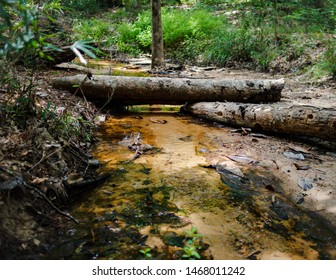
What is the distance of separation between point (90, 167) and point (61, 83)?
2.61 m

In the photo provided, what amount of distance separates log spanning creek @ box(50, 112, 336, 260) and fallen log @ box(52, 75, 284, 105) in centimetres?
142

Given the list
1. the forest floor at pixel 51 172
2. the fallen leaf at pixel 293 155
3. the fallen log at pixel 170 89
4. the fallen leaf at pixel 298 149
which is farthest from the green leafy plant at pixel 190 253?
the fallen log at pixel 170 89

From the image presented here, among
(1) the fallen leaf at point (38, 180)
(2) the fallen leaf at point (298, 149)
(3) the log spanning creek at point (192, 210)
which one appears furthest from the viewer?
(2) the fallen leaf at point (298, 149)

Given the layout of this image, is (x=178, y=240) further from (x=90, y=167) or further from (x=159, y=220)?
(x=90, y=167)

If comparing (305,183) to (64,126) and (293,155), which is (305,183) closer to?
(293,155)

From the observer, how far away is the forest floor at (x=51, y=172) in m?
1.87

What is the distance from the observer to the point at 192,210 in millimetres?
2416

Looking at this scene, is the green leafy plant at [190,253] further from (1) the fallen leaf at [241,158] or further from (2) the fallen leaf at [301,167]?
(2) the fallen leaf at [301,167]

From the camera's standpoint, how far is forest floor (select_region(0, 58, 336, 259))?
1874mm

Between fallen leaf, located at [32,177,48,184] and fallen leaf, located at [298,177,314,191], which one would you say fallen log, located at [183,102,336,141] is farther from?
fallen leaf, located at [32,177,48,184]

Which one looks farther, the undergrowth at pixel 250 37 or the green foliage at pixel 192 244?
the undergrowth at pixel 250 37

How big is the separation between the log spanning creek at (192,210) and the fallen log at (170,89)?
142 centimetres

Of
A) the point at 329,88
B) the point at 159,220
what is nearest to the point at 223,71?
the point at 329,88
